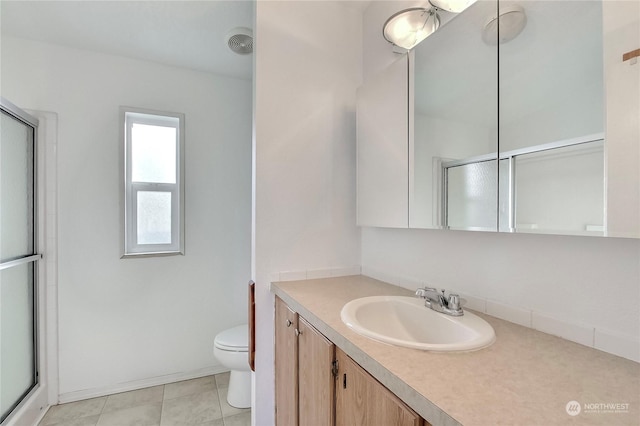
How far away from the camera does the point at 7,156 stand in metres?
1.65

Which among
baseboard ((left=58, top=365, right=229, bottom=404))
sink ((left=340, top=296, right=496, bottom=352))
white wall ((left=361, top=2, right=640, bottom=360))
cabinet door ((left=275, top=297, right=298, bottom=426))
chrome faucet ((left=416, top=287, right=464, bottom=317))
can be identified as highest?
white wall ((left=361, top=2, right=640, bottom=360))

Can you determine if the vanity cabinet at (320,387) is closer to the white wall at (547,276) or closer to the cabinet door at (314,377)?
the cabinet door at (314,377)

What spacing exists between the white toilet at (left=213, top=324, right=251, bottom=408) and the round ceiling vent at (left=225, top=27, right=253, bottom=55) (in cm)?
196

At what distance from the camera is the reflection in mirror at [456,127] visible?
0.95 metres

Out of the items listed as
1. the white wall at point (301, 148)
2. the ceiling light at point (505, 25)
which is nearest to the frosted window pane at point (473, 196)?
the ceiling light at point (505, 25)

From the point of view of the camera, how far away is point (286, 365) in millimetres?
1319

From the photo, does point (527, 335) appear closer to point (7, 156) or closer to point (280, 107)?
point (280, 107)

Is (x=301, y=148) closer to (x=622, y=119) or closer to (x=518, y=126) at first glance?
(x=518, y=126)

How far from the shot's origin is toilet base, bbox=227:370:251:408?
1.95 metres

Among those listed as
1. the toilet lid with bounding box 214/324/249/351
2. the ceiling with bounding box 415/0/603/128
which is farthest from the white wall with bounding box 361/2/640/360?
the toilet lid with bounding box 214/324/249/351

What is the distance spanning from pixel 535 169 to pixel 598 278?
328mm

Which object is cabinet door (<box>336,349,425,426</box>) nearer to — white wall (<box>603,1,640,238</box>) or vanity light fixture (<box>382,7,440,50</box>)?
white wall (<box>603,1,640,238</box>)

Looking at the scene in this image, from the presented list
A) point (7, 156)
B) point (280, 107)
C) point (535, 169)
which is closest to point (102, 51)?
point (7, 156)

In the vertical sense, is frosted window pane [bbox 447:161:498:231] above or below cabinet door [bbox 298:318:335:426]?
above
